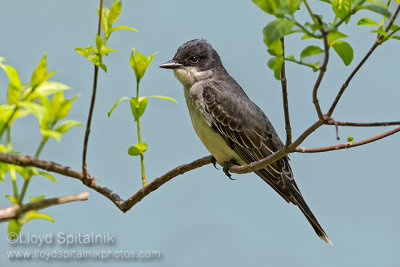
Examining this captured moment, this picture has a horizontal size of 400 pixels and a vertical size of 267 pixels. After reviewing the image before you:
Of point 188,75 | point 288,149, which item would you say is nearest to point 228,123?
point 188,75

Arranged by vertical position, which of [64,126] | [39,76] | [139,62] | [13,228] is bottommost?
[13,228]

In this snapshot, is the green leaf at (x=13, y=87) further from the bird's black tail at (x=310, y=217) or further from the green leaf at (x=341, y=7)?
the bird's black tail at (x=310, y=217)

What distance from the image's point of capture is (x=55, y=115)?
2471mm

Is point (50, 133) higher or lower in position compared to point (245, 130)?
lower

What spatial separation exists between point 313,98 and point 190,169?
166 centimetres

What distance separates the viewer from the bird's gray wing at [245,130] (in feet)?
17.8

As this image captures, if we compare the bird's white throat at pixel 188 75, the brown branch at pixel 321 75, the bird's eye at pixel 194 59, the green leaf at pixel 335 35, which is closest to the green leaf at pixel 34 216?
the brown branch at pixel 321 75

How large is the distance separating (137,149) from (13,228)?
107 cm

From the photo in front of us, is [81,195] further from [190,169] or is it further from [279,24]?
[190,169]

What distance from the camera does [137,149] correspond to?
11.0 feet

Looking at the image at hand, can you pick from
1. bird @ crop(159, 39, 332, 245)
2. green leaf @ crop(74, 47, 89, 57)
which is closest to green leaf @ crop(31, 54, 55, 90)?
green leaf @ crop(74, 47, 89, 57)

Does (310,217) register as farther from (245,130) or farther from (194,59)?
(194,59)

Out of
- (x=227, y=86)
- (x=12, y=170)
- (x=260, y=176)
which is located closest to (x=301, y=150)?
(x=12, y=170)

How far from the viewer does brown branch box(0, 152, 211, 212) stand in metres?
2.45
